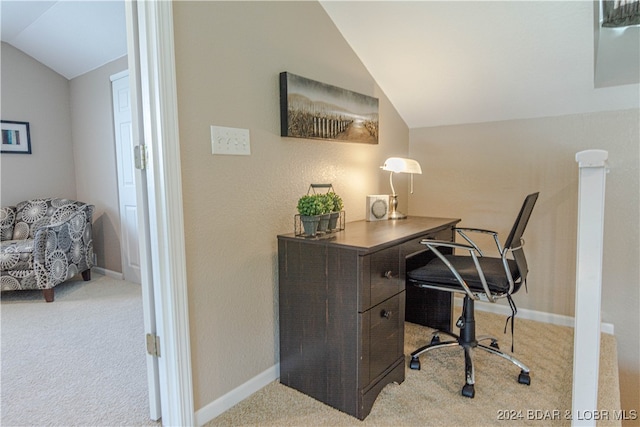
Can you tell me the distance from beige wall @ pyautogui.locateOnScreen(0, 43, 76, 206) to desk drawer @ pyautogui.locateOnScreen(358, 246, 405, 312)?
3.97 m

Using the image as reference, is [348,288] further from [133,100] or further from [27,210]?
[27,210]

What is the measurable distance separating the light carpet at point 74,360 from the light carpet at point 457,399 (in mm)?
551

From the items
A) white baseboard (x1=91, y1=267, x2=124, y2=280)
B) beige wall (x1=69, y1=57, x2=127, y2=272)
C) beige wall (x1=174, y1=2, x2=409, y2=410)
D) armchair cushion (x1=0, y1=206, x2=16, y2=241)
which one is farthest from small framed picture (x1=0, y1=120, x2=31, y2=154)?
beige wall (x1=174, y1=2, x2=409, y2=410)

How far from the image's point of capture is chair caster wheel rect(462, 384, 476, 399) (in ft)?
5.74

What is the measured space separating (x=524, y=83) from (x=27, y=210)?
4415mm

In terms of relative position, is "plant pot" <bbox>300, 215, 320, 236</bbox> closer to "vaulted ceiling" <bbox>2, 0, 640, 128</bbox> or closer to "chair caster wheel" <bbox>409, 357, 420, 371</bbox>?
"chair caster wheel" <bbox>409, 357, 420, 371</bbox>

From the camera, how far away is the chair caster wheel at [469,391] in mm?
1750

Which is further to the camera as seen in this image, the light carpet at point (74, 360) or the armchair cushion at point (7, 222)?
the armchair cushion at point (7, 222)

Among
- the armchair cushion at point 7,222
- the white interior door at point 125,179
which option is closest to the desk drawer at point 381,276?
the white interior door at point 125,179

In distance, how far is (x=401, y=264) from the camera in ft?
Result: 6.05

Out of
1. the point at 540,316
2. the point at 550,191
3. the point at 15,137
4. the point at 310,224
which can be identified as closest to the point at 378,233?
the point at 310,224

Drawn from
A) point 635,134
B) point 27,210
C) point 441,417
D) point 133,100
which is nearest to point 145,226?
point 133,100

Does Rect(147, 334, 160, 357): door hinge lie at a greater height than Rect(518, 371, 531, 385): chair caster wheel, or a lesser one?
greater

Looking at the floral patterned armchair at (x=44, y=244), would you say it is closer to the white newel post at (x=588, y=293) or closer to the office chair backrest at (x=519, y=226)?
the office chair backrest at (x=519, y=226)
